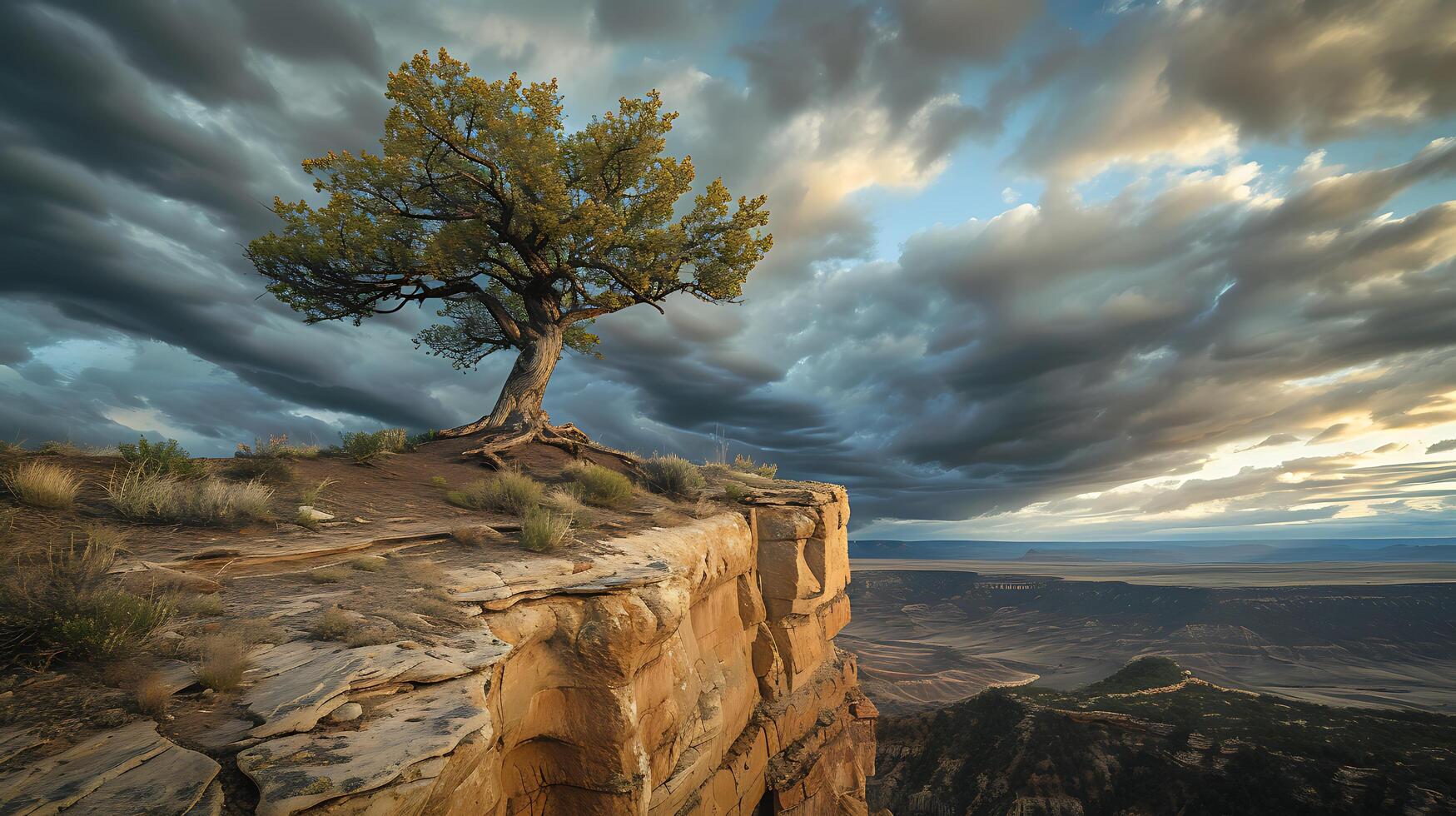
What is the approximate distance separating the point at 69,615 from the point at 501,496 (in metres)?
5.83

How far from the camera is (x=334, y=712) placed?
327 cm

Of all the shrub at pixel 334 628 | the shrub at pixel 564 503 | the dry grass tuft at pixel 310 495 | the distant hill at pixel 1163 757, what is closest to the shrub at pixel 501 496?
the shrub at pixel 564 503

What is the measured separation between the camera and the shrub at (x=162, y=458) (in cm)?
748

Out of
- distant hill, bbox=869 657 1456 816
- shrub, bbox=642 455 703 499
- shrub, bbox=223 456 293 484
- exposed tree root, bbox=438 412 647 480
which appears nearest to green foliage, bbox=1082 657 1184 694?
distant hill, bbox=869 657 1456 816

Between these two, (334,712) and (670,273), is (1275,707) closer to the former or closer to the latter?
(670,273)

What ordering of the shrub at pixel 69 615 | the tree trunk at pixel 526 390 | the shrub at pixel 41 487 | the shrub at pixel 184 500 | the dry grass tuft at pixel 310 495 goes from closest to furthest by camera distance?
the shrub at pixel 69 615
the shrub at pixel 41 487
the shrub at pixel 184 500
the dry grass tuft at pixel 310 495
the tree trunk at pixel 526 390

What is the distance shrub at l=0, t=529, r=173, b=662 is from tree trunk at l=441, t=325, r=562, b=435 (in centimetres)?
1004

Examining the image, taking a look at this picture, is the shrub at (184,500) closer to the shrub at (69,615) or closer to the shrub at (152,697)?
the shrub at (69,615)

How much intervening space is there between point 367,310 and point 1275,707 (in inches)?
2435

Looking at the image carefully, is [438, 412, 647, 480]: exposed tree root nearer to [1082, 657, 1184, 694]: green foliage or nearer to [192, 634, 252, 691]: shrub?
[192, 634, 252, 691]: shrub

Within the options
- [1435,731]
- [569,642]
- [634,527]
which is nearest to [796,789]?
[634,527]

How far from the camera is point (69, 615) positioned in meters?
3.40

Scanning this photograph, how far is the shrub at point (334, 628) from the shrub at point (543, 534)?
280 centimetres

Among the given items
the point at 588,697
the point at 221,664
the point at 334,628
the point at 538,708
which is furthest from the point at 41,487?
the point at 588,697
